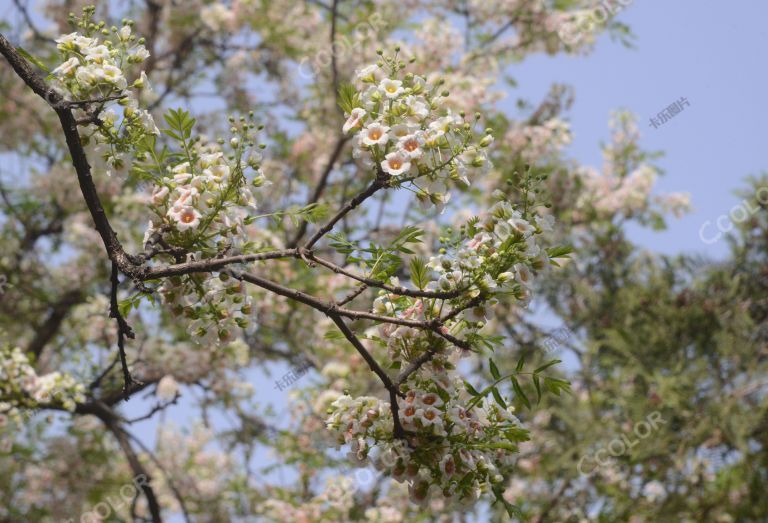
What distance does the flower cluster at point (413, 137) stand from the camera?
2297 mm

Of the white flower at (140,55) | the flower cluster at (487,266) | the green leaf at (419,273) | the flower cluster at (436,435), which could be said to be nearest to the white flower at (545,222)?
the flower cluster at (487,266)

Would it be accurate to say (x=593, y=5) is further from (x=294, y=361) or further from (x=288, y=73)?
(x=294, y=361)

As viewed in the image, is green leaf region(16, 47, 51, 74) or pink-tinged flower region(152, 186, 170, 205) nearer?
green leaf region(16, 47, 51, 74)

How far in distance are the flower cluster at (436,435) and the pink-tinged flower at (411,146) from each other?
1.98 feet

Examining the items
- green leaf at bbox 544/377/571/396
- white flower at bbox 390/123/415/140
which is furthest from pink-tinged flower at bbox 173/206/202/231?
green leaf at bbox 544/377/571/396

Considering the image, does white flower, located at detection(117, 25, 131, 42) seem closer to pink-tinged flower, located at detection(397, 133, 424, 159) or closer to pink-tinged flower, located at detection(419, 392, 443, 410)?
pink-tinged flower, located at detection(397, 133, 424, 159)

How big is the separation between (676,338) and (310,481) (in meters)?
3.30

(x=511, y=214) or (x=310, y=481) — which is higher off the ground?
(x=310, y=481)

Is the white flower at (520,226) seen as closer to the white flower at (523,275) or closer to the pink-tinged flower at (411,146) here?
the white flower at (523,275)

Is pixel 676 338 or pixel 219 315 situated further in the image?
pixel 676 338

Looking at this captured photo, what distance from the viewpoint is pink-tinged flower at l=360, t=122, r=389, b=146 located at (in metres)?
2.28

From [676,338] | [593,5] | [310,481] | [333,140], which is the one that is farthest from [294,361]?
[593,5]

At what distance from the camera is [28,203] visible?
24.1ft

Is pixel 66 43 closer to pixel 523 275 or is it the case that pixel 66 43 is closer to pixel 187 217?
pixel 187 217
